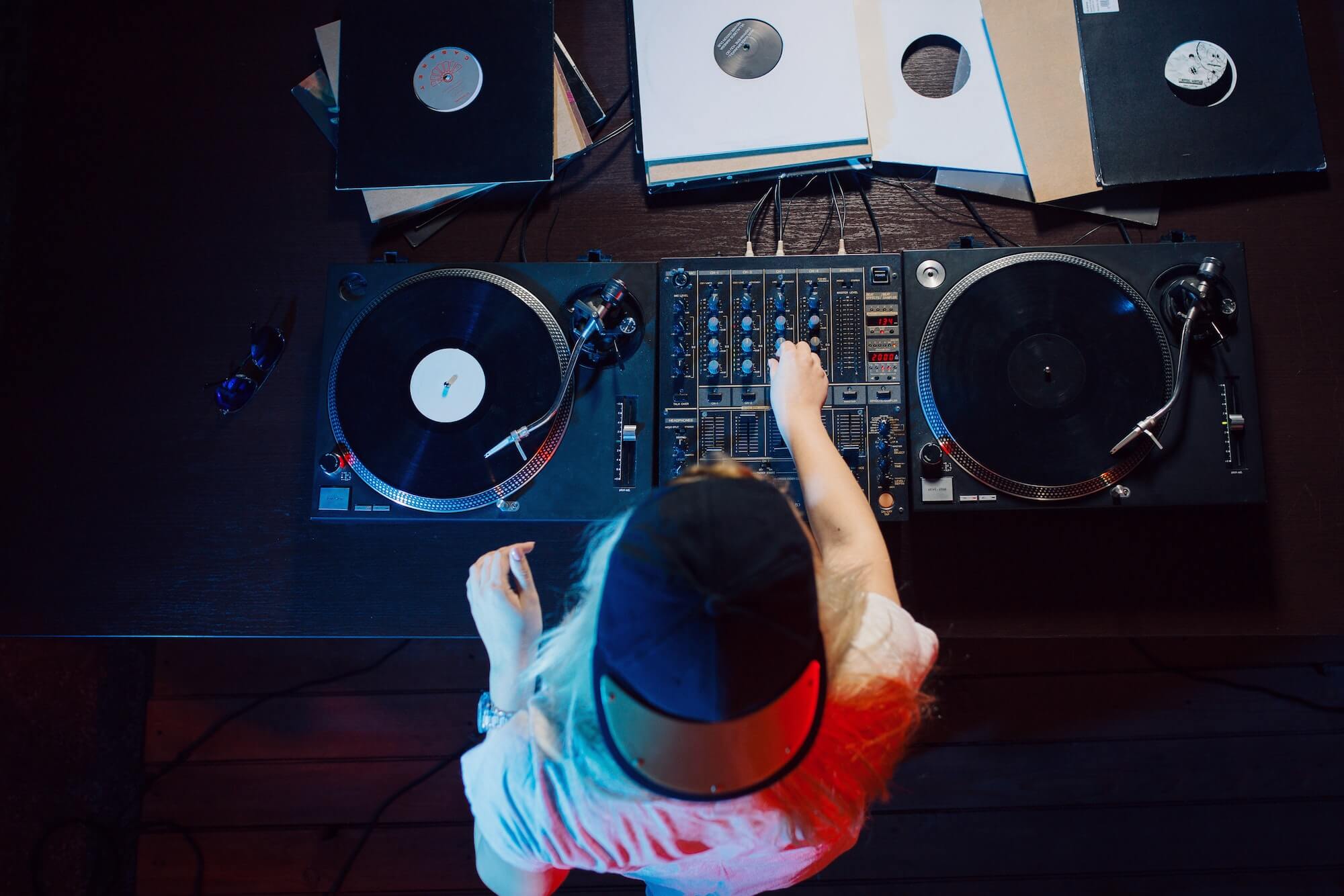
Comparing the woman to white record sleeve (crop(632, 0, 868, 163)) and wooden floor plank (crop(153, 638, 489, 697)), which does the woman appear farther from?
wooden floor plank (crop(153, 638, 489, 697))

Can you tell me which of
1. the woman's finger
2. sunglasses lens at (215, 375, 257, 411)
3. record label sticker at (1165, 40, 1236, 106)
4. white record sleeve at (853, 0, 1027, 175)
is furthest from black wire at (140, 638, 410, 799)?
record label sticker at (1165, 40, 1236, 106)

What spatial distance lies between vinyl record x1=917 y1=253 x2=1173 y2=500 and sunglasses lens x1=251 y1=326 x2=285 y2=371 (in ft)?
4.25

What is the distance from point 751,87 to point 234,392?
1.22m

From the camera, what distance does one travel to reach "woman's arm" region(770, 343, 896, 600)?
1375 mm

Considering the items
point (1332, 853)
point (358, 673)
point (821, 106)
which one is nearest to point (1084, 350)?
point (821, 106)

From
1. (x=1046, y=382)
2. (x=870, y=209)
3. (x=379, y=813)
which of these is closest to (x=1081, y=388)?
(x=1046, y=382)

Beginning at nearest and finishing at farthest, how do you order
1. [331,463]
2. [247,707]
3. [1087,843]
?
[331,463]
[1087,843]
[247,707]

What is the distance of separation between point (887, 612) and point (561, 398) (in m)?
0.69

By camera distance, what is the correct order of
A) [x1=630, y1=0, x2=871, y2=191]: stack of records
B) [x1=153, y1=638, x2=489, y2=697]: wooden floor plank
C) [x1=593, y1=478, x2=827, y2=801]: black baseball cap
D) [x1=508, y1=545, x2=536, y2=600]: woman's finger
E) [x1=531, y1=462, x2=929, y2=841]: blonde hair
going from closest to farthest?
[x1=593, y1=478, x2=827, y2=801]: black baseball cap
[x1=531, y1=462, x2=929, y2=841]: blonde hair
[x1=508, y1=545, x2=536, y2=600]: woman's finger
[x1=630, y1=0, x2=871, y2=191]: stack of records
[x1=153, y1=638, x2=489, y2=697]: wooden floor plank

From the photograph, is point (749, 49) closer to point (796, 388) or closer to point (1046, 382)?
point (796, 388)

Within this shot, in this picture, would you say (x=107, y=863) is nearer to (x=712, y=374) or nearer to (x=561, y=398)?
(x=561, y=398)

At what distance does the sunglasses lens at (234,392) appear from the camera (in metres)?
1.76

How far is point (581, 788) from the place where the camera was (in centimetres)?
105

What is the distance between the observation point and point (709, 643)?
0.84m
